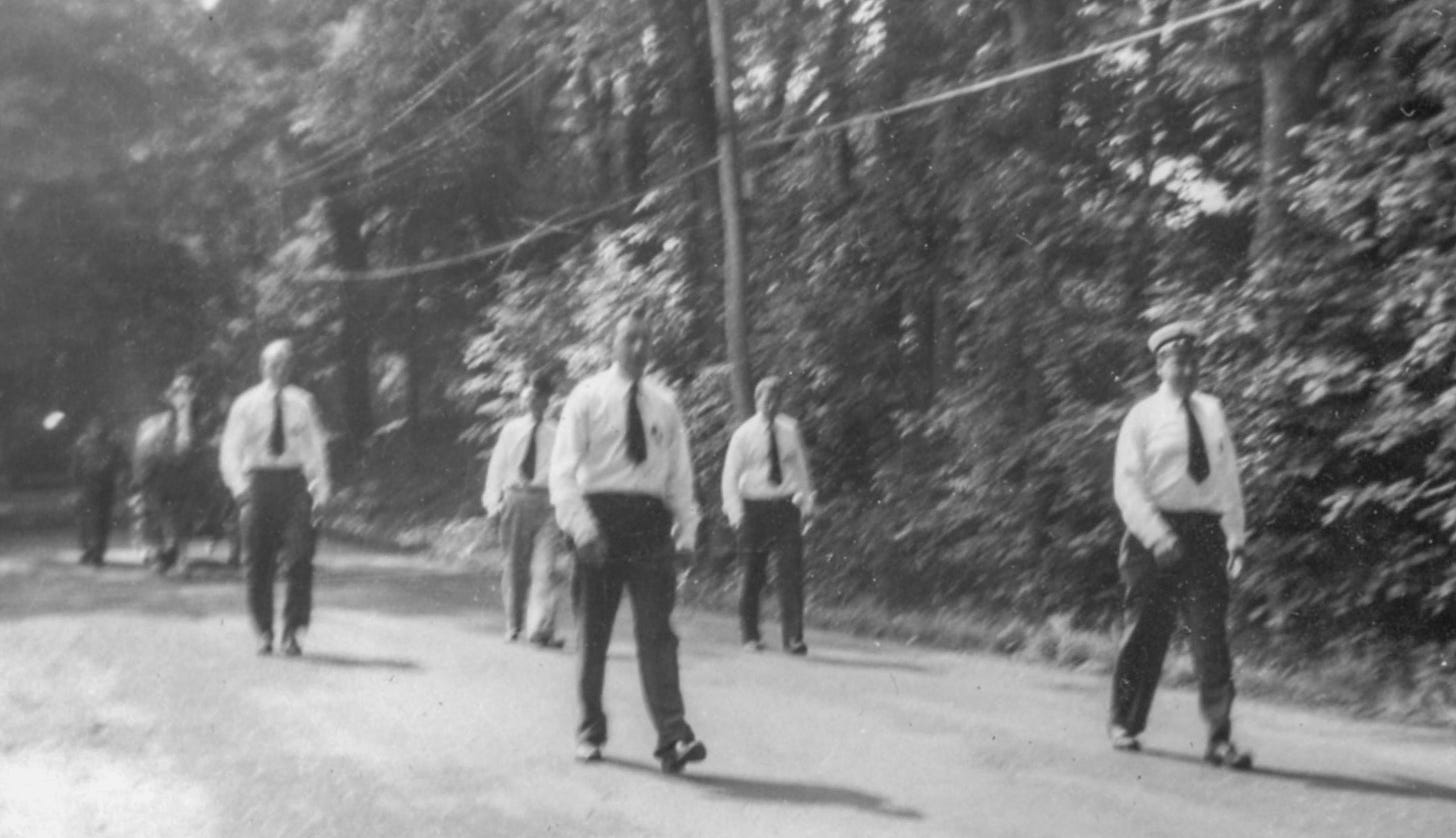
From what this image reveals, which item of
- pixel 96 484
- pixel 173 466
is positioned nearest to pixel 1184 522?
pixel 173 466

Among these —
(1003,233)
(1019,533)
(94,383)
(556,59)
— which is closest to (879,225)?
(1003,233)

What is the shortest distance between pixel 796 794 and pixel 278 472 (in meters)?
6.55

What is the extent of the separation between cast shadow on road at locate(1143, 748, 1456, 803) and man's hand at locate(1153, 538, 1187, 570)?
3.09ft

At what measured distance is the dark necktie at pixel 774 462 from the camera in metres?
14.9

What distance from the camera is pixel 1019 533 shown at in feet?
55.9

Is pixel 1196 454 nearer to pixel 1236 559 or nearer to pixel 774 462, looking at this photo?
pixel 1236 559

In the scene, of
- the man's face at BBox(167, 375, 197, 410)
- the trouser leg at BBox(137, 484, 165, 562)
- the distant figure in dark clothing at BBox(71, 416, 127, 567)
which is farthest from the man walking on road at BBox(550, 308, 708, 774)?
the distant figure in dark clothing at BBox(71, 416, 127, 567)

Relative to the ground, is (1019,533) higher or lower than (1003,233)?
lower

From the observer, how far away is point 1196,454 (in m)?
9.57

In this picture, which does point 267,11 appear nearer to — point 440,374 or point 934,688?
point 440,374

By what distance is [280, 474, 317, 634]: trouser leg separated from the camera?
46.2ft

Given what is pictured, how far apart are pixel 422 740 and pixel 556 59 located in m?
21.0

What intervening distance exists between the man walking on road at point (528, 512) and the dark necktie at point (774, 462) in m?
1.68

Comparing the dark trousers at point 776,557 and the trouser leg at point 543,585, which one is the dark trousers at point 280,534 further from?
the dark trousers at point 776,557
